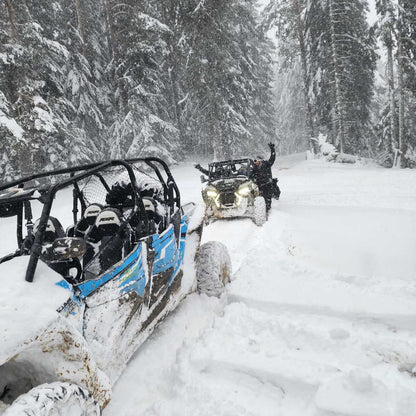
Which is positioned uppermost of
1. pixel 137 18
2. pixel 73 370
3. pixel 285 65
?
pixel 137 18

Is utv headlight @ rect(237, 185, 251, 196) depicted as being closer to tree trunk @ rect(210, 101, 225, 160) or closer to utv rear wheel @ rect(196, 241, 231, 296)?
utv rear wheel @ rect(196, 241, 231, 296)

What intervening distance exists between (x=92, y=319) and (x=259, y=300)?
6.67ft

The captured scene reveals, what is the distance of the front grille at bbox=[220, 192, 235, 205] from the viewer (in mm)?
8281

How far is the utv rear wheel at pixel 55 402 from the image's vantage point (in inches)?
64.9

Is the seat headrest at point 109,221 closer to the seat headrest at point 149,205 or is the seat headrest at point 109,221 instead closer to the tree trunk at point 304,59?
the seat headrest at point 149,205

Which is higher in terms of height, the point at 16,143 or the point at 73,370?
the point at 16,143

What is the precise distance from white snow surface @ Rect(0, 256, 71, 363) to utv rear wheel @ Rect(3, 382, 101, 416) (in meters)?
0.25

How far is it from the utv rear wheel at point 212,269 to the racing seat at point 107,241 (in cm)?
121

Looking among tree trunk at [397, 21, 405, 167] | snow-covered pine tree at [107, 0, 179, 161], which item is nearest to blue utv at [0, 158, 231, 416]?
snow-covered pine tree at [107, 0, 179, 161]

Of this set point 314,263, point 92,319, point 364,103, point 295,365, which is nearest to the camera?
point 92,319

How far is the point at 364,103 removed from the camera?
21.4 metres

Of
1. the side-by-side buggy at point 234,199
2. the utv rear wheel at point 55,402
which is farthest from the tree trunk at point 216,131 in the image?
the utv rear wheel at point 55,402

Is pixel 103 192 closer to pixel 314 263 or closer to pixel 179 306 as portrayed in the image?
pixel 179 306

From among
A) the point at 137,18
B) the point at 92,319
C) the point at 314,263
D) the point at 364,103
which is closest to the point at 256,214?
the point at 314,263
